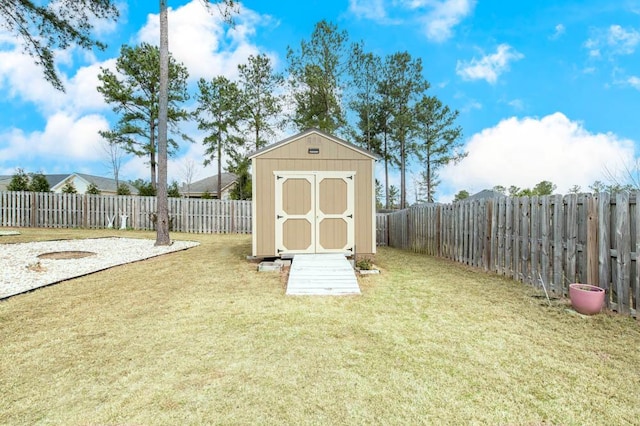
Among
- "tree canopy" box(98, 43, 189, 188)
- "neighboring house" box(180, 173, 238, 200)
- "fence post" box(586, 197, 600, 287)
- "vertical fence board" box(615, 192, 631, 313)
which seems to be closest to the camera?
"vertical fence board" box(615, 192, 631, 313)

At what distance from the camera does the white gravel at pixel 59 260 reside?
5.83 m

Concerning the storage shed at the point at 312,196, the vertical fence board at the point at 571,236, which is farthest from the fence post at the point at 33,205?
the vertical fence board at the point at 571,236

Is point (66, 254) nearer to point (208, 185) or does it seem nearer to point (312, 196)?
point (312, 196)

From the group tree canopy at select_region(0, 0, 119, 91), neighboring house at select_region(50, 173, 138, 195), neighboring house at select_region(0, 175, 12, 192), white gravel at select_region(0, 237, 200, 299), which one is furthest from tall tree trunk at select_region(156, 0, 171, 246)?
neighboring house at select_region(0, 175, 12, 192)

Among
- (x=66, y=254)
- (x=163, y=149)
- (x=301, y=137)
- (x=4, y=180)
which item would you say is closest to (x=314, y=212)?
(x=301, y=137)

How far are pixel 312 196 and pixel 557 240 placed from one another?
4.66 metres

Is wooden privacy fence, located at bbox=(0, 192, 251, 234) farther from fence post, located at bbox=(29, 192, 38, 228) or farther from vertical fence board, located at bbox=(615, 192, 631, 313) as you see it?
vertical fence board, located at bbox=(615, 192, 631, 313)

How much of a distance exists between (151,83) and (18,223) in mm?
10566

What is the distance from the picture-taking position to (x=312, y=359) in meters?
2.86

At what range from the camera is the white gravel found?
230 inches

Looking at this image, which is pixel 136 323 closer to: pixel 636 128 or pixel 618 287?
pixel 618 287

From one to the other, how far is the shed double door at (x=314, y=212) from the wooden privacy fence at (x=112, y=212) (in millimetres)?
9496

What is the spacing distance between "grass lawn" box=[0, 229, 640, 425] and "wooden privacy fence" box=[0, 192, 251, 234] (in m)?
11.1

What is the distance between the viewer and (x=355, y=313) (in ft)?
13.9
